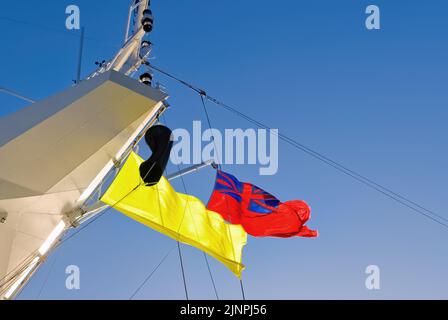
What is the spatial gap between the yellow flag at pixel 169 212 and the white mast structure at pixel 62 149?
81 cm

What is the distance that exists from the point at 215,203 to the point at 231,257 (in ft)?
5.44

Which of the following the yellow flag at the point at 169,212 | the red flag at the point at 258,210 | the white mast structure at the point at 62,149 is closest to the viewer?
the white mast structure at the point at 62,149

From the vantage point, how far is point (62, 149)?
864 cm

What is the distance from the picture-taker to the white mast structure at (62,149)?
8.24 meters

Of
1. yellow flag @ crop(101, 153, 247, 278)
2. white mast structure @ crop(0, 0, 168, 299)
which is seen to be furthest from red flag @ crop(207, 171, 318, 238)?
white mast structure @ crop(0, 0, 168, 299)

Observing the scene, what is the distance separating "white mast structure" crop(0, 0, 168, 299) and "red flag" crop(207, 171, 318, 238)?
10.7ft

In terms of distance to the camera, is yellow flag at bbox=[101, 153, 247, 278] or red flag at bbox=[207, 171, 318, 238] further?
red flag at bbox=[207, 171, 318, 238]

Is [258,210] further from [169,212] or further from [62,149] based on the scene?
[62,149]

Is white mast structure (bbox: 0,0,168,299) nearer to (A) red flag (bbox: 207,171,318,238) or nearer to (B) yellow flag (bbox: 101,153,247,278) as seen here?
(B) yellow flag (bbox: 101,153,247,278)

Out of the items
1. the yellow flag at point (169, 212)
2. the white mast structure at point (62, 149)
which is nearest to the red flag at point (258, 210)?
the yellow flag at point (169, 212)

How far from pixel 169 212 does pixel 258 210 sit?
11.2 ft

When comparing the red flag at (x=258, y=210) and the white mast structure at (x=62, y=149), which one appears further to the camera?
the red flag at (x=258, y=210)

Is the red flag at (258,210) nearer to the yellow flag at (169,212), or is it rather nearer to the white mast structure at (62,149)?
the yellow flag at (169,212)

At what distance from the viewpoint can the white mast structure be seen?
27.0ft
